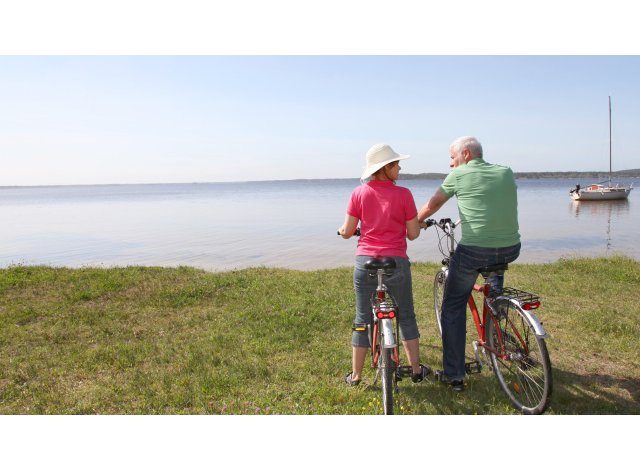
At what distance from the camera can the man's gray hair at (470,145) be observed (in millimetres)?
4555

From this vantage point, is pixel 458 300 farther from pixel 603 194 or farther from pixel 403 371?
pixel 603 194

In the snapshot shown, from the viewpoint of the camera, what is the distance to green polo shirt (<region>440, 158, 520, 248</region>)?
434 cm

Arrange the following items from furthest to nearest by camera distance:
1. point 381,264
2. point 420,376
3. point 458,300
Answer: point 458,300, point 420,376, point 381,264

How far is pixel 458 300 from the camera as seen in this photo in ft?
15.7

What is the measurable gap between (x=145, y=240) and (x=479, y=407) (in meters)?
24.3

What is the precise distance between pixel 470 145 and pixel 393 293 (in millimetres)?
1759

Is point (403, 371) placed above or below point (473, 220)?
below

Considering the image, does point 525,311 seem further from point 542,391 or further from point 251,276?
point 251,276

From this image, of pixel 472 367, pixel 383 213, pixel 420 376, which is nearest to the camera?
pixel 383 213

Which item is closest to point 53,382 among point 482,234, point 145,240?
point 482,234

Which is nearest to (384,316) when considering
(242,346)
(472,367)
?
(472,367)

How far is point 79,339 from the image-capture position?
695cm

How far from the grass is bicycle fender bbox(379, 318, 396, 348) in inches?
32.0

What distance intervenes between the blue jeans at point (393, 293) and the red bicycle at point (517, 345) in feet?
2.71
